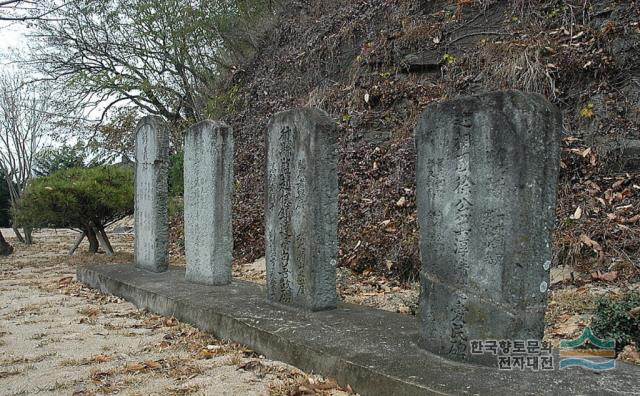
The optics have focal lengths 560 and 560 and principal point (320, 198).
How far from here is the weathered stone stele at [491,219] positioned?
10.1 feet

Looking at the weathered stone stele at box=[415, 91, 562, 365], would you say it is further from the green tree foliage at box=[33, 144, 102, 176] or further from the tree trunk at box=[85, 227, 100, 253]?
the green tree foliage at box=[33, 144, 102, 176]

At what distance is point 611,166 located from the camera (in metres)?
7.07

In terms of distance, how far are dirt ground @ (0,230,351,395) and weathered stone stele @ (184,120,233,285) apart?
80 centimetres

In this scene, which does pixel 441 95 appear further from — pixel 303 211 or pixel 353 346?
pixel 353 346

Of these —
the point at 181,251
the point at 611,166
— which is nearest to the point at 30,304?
the point at 181,251

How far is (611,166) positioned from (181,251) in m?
8.21

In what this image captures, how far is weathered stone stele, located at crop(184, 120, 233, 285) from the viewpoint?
6.02 m

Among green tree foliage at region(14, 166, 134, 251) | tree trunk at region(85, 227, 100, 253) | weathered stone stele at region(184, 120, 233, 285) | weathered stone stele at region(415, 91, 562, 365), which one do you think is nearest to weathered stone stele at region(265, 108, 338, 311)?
weathered stone stele at region(184, 120, 233, 285)

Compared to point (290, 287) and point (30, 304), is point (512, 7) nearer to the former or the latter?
point (290, 287)

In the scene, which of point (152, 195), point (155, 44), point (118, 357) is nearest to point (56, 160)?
point (155, 44)

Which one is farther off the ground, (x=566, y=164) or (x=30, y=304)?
(x=566, y=164)

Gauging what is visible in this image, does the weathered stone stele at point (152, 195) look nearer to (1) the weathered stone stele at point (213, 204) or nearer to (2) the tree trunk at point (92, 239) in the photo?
(1) the weathered stone stele at point (213, 204)

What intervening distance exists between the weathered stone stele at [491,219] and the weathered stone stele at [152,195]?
4.59 metres

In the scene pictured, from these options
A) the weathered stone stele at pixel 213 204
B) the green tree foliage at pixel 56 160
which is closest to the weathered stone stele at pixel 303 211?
the weathered stone stele at pixel 213 204
